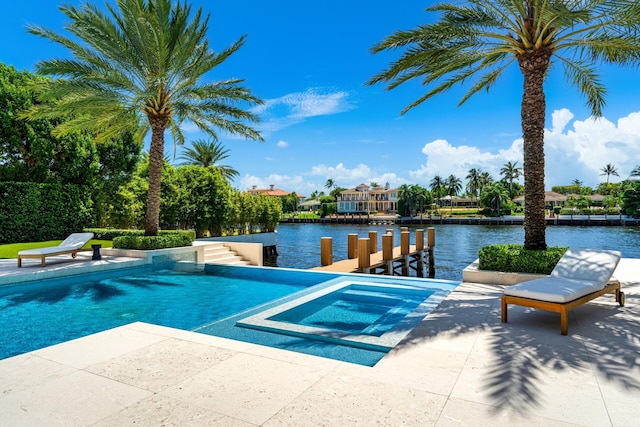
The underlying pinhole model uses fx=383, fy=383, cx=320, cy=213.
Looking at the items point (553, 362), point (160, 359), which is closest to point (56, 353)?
point (160, 359)

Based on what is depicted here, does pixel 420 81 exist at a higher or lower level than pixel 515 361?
higher

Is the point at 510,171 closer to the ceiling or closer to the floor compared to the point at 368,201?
closer to the ceiling

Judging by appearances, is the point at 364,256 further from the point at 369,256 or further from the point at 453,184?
the point at 453,184

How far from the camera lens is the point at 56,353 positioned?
14.8 feet

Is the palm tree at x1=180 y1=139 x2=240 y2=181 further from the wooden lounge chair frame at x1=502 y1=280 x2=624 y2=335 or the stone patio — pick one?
the wooden lounge chair frame at x1=502 y1=280 x2=624 y2=335

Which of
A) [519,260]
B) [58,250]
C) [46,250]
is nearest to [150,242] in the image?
[58,250]

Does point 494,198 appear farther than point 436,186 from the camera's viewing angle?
No

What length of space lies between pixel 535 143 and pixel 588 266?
3902mm

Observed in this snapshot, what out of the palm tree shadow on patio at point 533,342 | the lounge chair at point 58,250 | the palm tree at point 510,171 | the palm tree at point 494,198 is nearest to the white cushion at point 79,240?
the lounge chair at point 58,250

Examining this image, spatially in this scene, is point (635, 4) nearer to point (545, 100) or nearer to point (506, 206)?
point (545, 100)

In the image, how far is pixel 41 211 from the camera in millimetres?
19422

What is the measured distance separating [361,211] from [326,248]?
89.0 metres

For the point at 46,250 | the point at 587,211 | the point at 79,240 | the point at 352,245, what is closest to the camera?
the point at 46,250

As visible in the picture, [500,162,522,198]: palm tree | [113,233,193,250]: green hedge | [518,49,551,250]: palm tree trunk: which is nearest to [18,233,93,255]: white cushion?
[113,233,193,250]: green hedge
